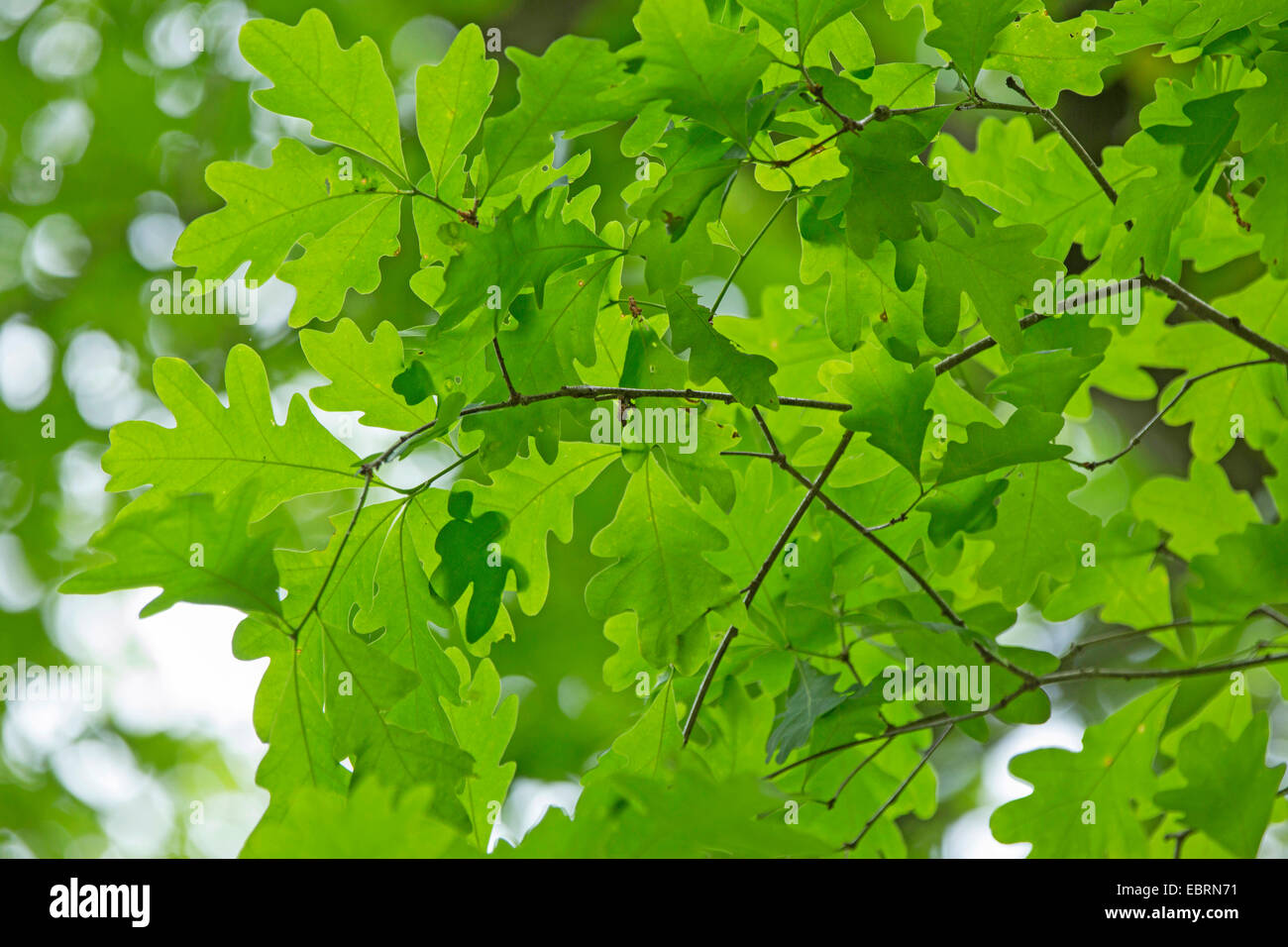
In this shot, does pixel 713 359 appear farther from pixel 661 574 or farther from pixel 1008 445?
pixel 1008 445

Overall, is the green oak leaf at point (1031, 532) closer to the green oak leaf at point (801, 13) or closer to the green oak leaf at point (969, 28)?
the green oak leaf at point (969, 28)

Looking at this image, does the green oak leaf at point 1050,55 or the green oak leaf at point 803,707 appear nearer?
the green oak leaf at point 1050,55

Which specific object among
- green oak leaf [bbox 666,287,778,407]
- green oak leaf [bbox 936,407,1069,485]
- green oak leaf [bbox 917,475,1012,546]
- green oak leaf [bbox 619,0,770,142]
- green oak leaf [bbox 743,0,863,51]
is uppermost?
green oak leaf [bbox 743,0,863,51]

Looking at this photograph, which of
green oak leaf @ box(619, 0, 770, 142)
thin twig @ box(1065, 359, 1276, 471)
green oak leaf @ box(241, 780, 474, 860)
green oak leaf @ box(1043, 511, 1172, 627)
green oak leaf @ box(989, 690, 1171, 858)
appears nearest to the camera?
green oak leaf @ box(241, 780, 474, 860)

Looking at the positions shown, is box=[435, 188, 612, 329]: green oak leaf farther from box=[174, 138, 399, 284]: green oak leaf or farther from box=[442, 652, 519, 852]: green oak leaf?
box=[442, 652, 519, 852]: green oak leaf

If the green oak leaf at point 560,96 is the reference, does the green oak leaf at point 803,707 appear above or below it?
below

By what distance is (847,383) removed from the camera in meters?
1.18

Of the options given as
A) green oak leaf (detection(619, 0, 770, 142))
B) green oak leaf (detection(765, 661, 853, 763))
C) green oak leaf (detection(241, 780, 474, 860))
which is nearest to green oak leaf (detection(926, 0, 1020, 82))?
green oak leaf (detection(619, 0, 770, 142))

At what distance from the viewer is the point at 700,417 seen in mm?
1150

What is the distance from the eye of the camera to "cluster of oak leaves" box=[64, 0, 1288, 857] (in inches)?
37.6

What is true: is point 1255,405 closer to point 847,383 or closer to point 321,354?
point 847,383

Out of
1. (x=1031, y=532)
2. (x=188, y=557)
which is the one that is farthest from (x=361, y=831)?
(x=1031, y=532)

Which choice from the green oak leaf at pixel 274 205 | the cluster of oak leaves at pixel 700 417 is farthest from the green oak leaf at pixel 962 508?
the green oak leaf at pixel 274 205

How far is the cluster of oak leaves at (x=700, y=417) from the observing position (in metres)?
0.95
